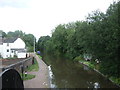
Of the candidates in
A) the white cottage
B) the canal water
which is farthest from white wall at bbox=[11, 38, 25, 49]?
→ the canal water

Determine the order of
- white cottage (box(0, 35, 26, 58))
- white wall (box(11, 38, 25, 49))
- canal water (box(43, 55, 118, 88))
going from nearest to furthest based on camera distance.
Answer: canal water (box(43, 55, 118, 88)) → white cottage (box(0, 35, 26, 58)) → white wall (box(11, 38, 25, 49))

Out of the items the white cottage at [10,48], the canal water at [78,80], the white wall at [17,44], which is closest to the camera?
the canal water at [78,80]

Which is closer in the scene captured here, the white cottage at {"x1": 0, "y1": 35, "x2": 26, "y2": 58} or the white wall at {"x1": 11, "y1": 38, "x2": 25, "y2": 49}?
the white cottage at {"x1": 0, "y1": 35, "x2": 26, "y2": 58}

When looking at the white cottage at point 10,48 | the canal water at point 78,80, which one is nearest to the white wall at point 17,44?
the white cottage at point 10,48

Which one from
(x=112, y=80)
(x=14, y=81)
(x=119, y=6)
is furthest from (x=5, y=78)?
(x=112, y=80)

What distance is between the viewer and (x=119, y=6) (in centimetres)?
1395

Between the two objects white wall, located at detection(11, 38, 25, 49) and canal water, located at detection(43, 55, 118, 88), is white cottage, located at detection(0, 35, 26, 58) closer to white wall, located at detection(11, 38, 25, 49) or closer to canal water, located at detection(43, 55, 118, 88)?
white wall, located at detection(11, 38, 25, 49)

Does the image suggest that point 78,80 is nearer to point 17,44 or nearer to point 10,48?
point 10,48

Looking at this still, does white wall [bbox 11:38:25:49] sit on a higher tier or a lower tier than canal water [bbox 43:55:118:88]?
higher

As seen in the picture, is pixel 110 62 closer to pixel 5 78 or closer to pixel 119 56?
pixel 119 56

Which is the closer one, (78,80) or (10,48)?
(78,80)

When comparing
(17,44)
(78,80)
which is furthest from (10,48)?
(78,80)

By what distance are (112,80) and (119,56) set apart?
451 cm

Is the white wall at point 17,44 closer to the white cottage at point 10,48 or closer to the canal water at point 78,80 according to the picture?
the white cottage at point 10,48
